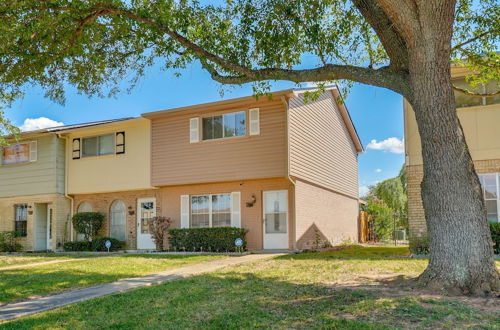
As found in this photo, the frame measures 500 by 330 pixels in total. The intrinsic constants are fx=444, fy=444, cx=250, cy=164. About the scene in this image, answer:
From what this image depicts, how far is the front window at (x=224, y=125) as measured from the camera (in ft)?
53.6

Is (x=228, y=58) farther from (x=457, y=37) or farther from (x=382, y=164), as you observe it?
(x=382, y=164)

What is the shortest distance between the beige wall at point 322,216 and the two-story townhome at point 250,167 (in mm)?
40

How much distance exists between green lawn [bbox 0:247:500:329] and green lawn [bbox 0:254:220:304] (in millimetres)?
1884

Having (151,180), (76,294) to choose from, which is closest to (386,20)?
(76,294)

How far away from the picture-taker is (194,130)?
1720 centimetres

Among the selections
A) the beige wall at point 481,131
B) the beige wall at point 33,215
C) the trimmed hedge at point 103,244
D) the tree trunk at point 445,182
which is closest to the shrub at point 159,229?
the trimmed hedge at point 103,244

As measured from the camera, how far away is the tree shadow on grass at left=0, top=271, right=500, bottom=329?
5.12 metres

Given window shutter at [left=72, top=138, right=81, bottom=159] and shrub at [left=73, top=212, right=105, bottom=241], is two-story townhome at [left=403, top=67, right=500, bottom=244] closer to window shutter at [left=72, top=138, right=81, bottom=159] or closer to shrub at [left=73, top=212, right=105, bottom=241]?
shrub at [left=73, top=212, right=105, bottom=241]

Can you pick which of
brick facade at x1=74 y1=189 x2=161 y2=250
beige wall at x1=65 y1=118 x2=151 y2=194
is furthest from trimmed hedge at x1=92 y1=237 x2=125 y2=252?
beige wall at x1=65 y1=118 x2=151 y2=194

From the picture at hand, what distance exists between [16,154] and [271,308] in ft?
64.6

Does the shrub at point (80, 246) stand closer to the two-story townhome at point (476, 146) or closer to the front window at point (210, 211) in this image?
the front window at point (210, 211)

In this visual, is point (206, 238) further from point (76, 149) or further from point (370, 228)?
point (370, 228)

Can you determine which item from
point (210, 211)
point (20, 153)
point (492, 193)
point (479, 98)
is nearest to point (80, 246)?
point (20, 153)

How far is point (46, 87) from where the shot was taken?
10891 mm
